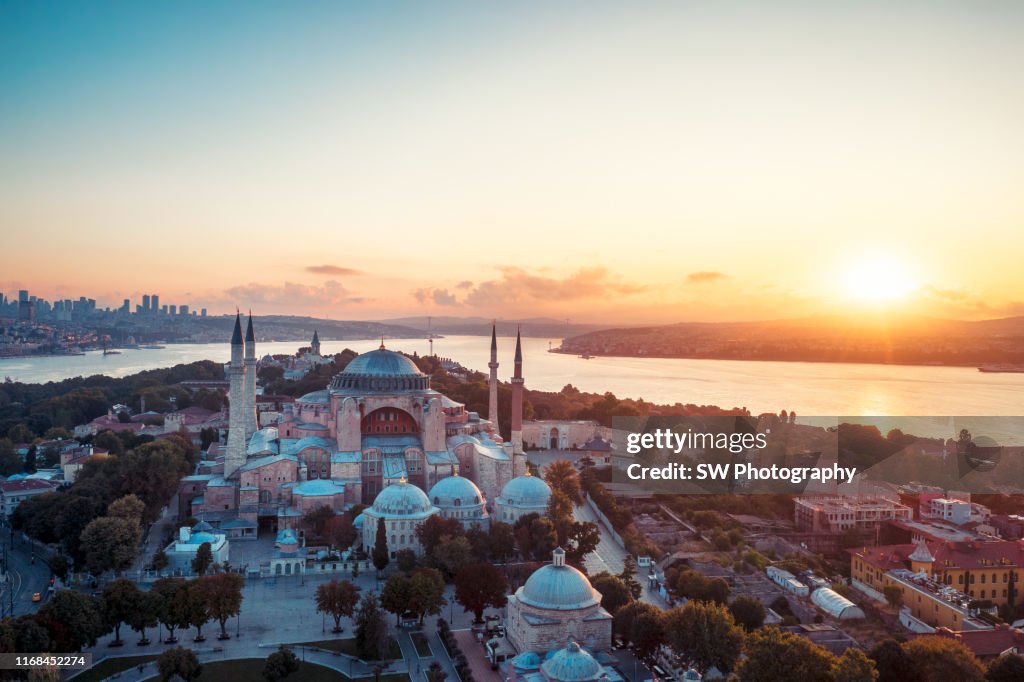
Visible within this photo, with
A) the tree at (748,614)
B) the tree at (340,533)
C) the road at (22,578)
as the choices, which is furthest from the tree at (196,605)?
the tree at (748,614)

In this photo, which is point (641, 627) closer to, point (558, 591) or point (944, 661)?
point (558, 591)

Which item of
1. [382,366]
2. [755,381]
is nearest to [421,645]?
[382,366]

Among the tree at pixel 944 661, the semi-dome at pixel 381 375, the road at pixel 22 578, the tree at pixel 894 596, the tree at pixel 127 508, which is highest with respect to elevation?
the semi-dome at pixel 381 375

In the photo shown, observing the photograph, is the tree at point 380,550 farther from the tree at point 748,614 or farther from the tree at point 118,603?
the tree at point 748,614

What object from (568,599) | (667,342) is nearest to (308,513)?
(568,599)

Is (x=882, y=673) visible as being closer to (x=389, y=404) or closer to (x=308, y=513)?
(x=308, y=513)

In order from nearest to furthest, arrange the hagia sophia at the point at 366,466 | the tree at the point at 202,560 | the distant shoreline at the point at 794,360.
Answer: the tree at the point at 202,560
the hagia sophia at the point at 366,466
the distant shoreline at the point at 794,360

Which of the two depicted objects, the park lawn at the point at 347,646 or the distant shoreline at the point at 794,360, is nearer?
the park lawn at the point at 347,646
